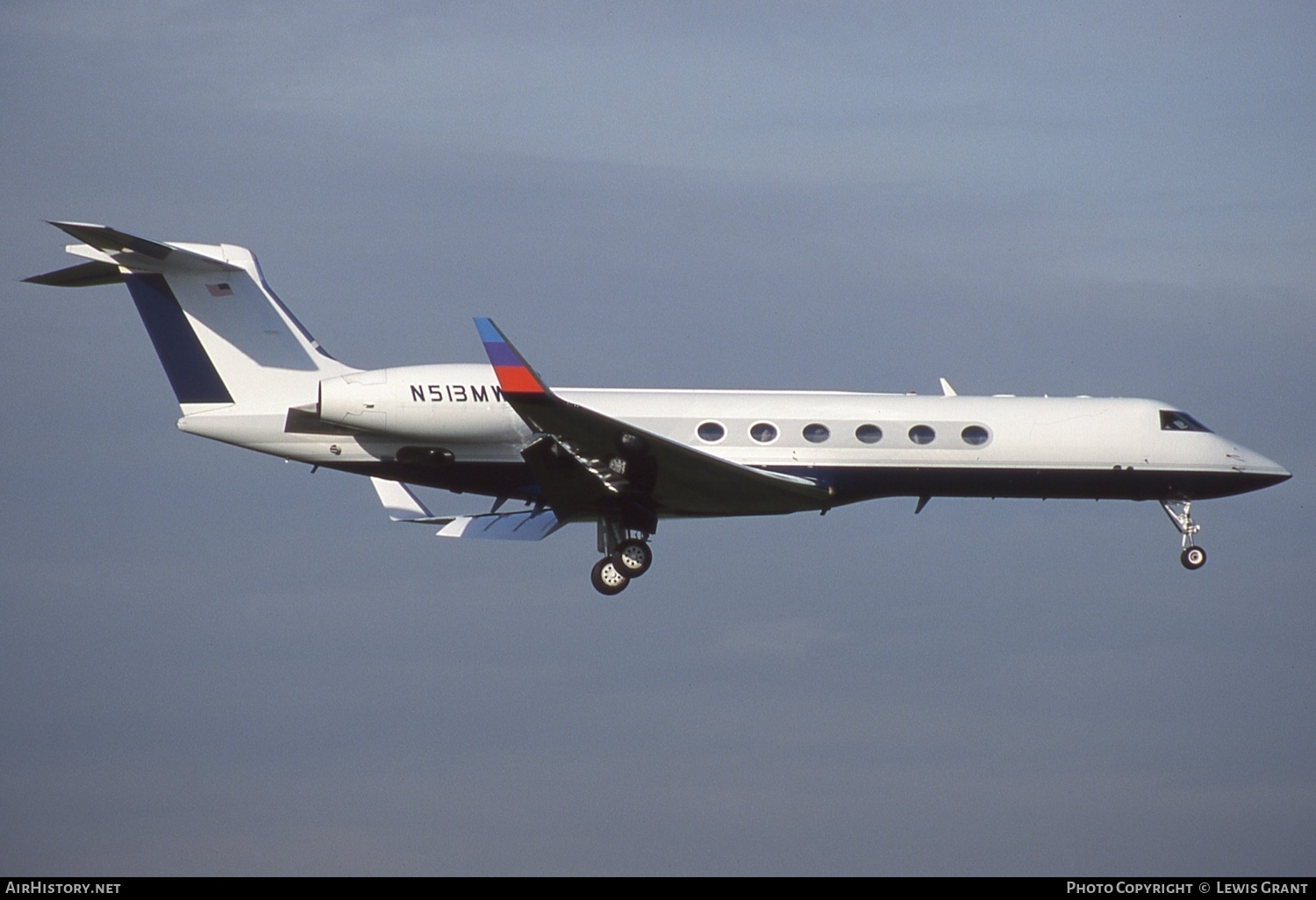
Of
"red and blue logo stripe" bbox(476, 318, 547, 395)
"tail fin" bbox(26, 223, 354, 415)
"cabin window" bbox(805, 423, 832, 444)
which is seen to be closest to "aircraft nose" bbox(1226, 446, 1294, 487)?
"cabin window" bbox(805, 423, 832, 444)

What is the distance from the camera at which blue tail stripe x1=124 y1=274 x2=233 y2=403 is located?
87.6 ft

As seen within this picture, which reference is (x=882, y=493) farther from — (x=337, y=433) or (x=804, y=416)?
(x=337, y=433)

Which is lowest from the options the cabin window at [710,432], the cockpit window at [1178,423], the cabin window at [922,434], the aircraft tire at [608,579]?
the aircraft tire at [608,579]

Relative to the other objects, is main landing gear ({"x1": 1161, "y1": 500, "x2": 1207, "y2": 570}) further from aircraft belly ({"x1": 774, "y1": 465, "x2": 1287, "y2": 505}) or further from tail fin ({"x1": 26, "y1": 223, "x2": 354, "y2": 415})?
tail fin ({"x1": 26, "y1": 223, "x2": 354, "y2": 415})

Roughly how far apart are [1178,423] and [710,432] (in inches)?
318

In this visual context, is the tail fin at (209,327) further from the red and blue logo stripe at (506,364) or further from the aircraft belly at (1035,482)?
the aircraft belly at (1035,482)

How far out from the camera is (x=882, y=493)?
90.6 feet

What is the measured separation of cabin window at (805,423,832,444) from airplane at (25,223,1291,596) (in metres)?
0.03

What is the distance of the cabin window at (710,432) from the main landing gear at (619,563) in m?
1.85

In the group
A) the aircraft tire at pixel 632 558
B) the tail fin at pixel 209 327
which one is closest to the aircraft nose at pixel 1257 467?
the aircraft tire at pixel 632 558

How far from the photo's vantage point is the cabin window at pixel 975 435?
91.1ft

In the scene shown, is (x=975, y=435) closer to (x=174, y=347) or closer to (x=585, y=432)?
(x=585, y=432)

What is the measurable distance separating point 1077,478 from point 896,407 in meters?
3.34
